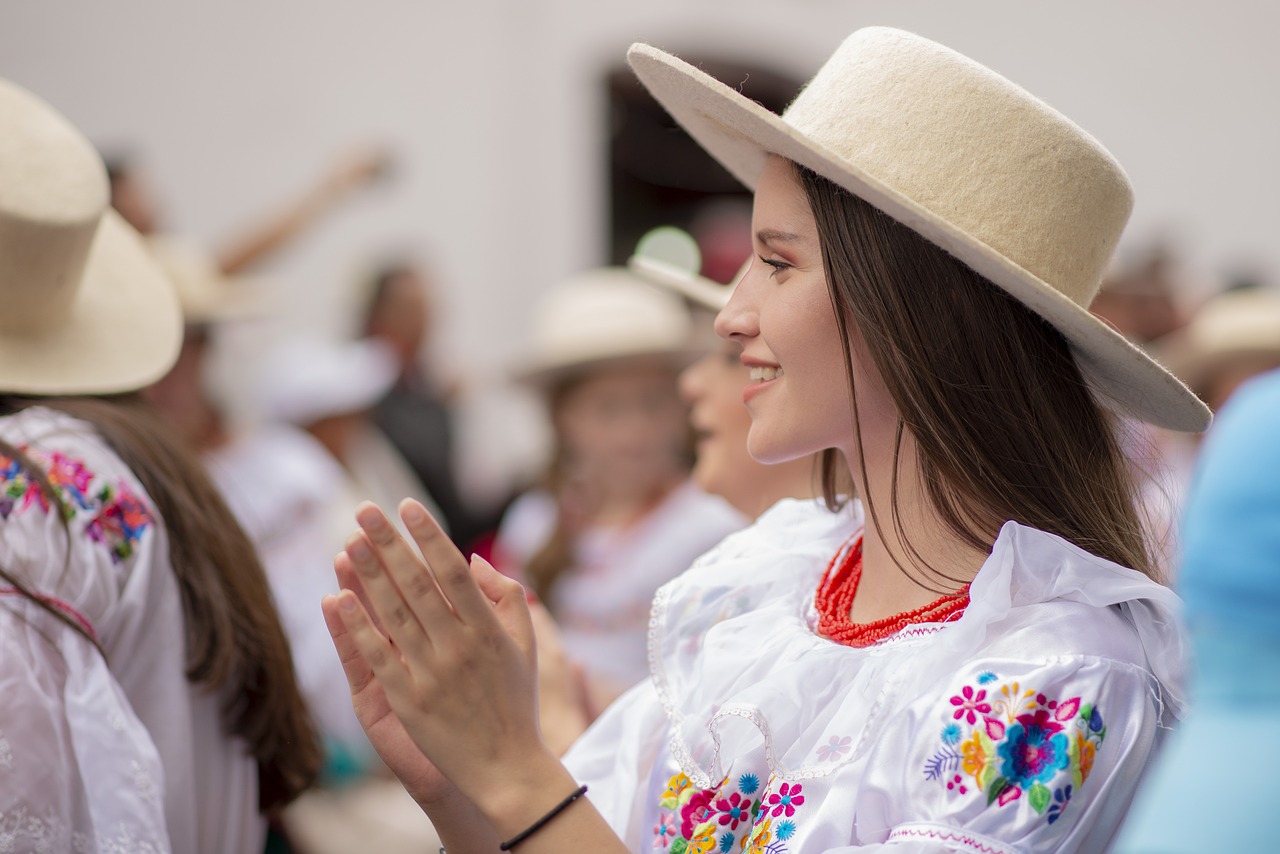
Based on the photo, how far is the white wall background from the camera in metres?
6.54

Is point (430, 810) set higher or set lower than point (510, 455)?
higher

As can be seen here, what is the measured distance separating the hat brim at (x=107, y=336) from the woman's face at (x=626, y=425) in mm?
2107

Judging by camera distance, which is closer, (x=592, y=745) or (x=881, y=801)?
(x=881, y=801)

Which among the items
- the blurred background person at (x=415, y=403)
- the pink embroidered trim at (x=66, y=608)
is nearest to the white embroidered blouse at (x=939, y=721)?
the pink embroidered trim at (x=66, y=608)

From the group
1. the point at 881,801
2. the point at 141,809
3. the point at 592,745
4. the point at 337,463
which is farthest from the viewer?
the point at 337,463

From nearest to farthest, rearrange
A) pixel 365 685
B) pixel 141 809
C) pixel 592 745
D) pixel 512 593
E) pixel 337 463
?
1. pixel 512 593
2. pixel 365 685
3. pixel 141 809
4. pixel 592 745
5. pixel 337 463

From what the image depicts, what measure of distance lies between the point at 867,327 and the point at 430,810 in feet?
2.80

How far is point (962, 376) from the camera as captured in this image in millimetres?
1529

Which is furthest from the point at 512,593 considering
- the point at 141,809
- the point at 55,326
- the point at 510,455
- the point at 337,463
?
the point at 510,455

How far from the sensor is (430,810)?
5.38ft

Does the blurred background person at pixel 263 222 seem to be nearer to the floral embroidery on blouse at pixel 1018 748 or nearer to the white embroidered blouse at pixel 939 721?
the white embroidered blouse at pixel 939 721

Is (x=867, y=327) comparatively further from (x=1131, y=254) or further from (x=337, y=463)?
(x=1131, y=254)

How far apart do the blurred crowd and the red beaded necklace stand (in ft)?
2.67

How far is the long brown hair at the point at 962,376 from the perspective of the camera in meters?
1.52
